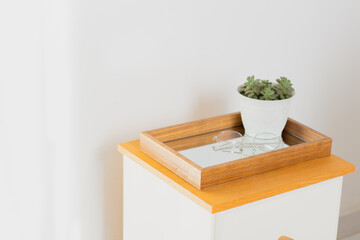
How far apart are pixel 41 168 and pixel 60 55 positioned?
32 centimetres

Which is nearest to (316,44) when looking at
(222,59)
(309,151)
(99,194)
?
(222,59)

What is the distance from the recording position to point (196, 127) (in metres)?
1.70

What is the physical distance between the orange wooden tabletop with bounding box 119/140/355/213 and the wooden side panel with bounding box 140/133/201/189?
0.04ft

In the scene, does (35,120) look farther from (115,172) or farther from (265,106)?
(265,106)

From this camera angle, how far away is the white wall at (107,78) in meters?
1.56

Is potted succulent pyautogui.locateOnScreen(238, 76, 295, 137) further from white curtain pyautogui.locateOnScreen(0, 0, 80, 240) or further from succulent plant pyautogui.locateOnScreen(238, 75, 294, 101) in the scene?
white curtain pyautogui.locateOnScreen(0, 0, 80, 240)

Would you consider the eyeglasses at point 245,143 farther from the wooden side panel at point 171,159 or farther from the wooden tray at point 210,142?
the wooden side panel at point 171,159

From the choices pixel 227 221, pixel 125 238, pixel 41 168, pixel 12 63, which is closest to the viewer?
pixel 227 221

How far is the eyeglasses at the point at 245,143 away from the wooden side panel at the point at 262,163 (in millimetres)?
67

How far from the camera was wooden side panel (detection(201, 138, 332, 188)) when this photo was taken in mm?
1443

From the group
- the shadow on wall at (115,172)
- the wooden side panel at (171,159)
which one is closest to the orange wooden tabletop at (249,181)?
the wooden side panel at (171,159)

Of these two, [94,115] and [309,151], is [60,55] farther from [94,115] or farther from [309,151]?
[309,151]

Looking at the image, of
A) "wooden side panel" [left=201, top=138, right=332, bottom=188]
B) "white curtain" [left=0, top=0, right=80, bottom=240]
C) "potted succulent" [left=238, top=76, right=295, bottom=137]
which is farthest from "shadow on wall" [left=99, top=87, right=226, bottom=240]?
"wooden side panel" [left=201, top=138, right=332, bottom=188]

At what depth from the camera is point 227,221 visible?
141 centimetres
